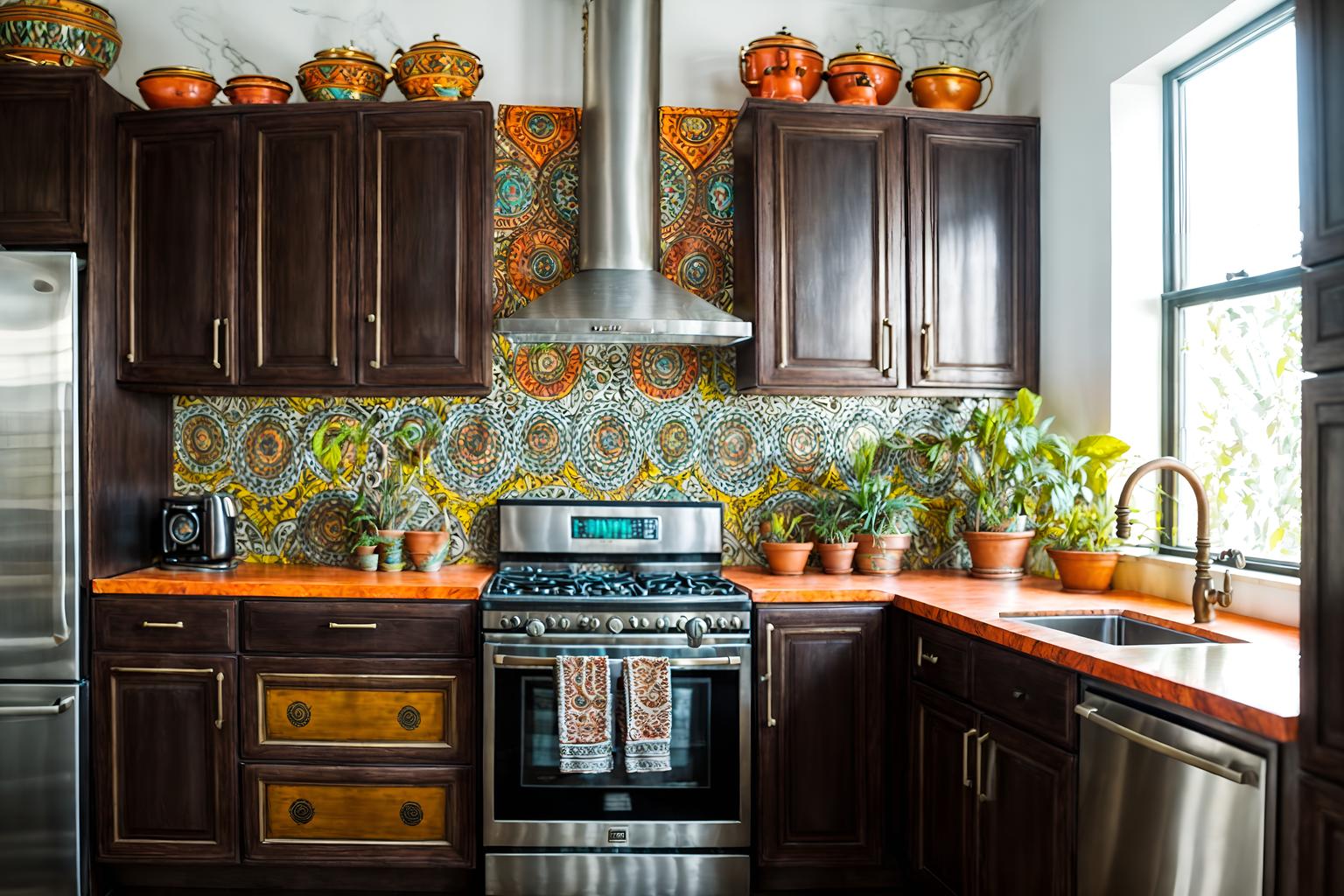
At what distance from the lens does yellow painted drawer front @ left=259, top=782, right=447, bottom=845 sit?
311 centimetres

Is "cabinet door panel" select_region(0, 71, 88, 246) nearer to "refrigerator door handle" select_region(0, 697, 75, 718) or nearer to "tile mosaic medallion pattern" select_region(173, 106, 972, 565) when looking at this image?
"tile mosaic medallion pattern" select_region(173, 106, 972, 565)

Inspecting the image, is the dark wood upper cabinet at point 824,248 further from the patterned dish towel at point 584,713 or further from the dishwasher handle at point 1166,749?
the dishwasher handle at point 1166,749

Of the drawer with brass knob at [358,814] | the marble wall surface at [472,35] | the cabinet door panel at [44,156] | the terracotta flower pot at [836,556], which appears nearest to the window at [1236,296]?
the marble wall surface at [472,35]

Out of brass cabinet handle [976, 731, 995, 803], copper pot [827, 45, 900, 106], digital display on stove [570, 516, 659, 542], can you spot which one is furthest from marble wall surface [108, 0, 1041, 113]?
brass cabinet handle [976, 731, 995, 803]

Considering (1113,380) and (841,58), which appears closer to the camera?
(1113,380)

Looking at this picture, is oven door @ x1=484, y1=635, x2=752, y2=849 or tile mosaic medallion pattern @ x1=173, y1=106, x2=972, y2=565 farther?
tile mosaic medallion pattern @ x1=173, y1=106, x2=972, y2=565

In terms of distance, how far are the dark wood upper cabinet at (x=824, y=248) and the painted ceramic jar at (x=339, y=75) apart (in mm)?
1332

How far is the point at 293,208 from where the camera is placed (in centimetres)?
338

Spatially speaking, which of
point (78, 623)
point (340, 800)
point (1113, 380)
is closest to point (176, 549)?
point (78, 623)

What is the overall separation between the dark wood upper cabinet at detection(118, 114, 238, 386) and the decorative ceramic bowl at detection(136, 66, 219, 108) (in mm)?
107

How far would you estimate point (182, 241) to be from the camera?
3.37 m

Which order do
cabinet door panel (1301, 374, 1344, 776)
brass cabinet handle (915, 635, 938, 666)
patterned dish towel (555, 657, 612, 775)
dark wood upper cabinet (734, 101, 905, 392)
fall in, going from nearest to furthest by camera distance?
cabinet door panel (1301, 374, 1344, 776) < brass cabinet handle (915, 635, 938, 666) < patterned dish towel (555, 657, 612, 775) < dark wood upper cabinet (734, 101, 905, 392)

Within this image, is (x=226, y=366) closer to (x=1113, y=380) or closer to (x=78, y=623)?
(x=78, y=623)

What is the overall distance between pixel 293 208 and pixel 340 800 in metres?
1.95
